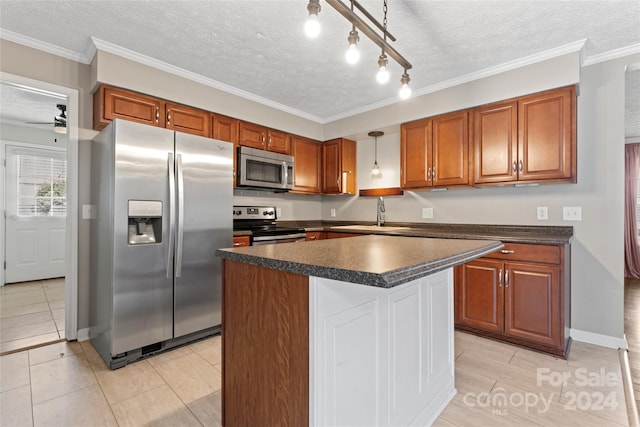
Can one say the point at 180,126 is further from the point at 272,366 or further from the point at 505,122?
the point at 505,122

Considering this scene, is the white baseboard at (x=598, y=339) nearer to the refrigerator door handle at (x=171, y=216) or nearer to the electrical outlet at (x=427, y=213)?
the electrical outlet at (x=427, y=213)

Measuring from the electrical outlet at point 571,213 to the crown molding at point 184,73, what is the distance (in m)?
3.12

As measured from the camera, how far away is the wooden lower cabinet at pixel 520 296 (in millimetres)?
2295

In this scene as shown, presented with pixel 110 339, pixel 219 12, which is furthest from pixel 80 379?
pixel 219 12

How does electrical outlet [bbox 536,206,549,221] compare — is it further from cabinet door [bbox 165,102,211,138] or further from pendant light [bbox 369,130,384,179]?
cabinet door [bbox 165,102,211,138]

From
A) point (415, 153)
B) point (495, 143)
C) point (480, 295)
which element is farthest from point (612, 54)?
point (480, 295)

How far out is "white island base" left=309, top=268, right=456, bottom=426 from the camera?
3.55 ft

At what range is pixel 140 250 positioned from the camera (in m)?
2.26

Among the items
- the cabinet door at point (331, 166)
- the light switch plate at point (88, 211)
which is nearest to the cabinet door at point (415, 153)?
the cabinet door at point (331, 166)

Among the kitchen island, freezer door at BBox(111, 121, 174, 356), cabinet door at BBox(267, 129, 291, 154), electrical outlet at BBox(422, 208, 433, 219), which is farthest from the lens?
cabinet door at BBox(267, 129, 291, 154)

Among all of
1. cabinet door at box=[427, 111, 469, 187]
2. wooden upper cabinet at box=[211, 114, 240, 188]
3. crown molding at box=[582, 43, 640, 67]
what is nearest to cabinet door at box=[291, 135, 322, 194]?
wooden upper cabinet at box=[211, 114, 240, 188]

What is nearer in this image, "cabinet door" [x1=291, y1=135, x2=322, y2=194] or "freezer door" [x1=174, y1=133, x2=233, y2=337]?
"freezer door" [x1=174, y1=133, x2=233, y2=337]

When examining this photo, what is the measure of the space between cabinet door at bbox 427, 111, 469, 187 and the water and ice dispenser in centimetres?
269

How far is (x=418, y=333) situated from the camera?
60.0 inches
